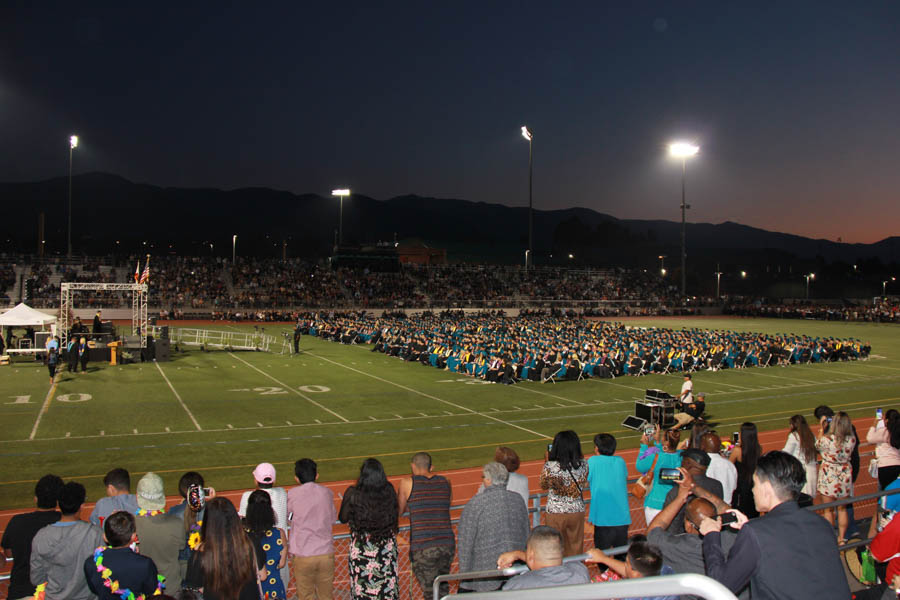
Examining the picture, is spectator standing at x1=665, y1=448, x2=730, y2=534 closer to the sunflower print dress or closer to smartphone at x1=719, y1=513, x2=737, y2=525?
smartphone at x1=719, y1=513, x2=737, y2=525

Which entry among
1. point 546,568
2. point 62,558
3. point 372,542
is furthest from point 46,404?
point 546,568

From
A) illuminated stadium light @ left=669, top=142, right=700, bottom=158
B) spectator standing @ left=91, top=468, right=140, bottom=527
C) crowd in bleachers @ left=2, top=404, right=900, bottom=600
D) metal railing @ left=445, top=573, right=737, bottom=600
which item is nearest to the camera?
metal railing @ left=445, top=573, right=737, bottom=600

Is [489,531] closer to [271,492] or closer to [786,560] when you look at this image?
[271,492]

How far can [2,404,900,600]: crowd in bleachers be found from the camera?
129 inches

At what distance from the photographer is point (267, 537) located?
4.71 metres

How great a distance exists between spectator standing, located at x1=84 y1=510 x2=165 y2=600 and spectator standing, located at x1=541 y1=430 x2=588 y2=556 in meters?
3.24

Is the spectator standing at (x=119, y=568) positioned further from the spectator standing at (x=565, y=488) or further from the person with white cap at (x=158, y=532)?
the spectator standing at (x=565, y=488)

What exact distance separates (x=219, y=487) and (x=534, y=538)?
9.84 meters

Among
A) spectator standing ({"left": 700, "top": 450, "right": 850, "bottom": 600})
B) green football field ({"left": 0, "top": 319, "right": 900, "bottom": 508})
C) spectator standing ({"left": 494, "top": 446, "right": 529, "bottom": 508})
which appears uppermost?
spectator standing ({"left": 700, "top": 450, "right": 850, "bottom": 600})

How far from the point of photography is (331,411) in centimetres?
1942

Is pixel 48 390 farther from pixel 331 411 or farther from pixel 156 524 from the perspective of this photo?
pixel 156 524

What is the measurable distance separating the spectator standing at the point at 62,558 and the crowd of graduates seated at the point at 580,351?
2075 centimetres

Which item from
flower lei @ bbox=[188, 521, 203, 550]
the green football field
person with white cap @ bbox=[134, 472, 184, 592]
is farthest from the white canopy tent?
flower lei @ bbox=[188, 521, 203, 550]

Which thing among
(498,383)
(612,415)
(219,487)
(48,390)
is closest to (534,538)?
(219,487)
